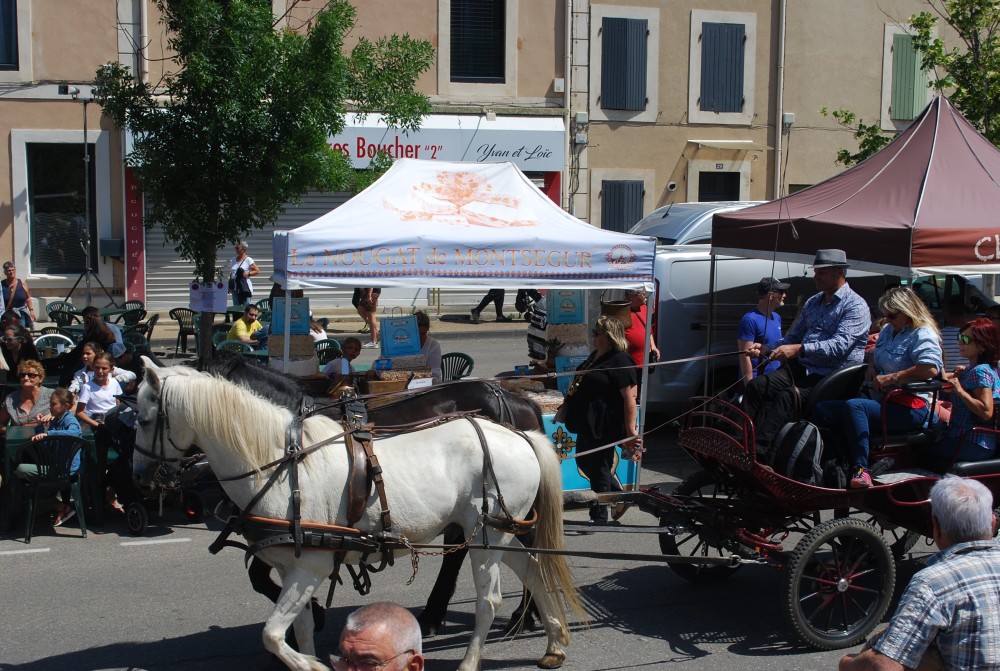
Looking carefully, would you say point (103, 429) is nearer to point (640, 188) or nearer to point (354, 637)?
point (354, 637)

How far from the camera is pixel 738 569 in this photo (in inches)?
271

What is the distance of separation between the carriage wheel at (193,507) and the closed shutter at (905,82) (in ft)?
64.1

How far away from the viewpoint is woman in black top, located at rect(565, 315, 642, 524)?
742 cm

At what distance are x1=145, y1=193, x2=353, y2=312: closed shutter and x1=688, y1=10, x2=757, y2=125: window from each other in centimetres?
806

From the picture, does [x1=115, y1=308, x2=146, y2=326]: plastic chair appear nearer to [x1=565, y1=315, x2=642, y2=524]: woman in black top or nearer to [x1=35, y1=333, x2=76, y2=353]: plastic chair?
[x1=35, y1=333, x2=76, y2=353]: plastic chair

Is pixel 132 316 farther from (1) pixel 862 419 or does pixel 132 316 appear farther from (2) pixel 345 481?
(1) pixel 862 419

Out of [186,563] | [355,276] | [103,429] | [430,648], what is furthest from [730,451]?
[103,429]

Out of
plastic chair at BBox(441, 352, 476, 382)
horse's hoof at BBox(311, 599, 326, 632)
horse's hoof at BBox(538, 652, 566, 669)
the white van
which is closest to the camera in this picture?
horse's hoof at BBox(538, 652, 566, 669)

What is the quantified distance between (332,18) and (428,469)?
703 centimetres

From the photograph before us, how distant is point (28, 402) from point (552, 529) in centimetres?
531

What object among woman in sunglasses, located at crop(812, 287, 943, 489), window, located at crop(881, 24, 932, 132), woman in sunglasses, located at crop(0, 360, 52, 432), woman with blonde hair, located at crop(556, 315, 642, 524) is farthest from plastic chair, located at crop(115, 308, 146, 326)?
window, located at crop(881, 24, 932, 132)

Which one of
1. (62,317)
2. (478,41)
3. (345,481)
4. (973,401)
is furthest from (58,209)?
(973,401)

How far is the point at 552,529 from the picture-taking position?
5359mm

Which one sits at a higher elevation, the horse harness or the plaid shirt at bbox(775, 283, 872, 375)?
the plaid shirt at bbox(775, 283, 872, 375)
